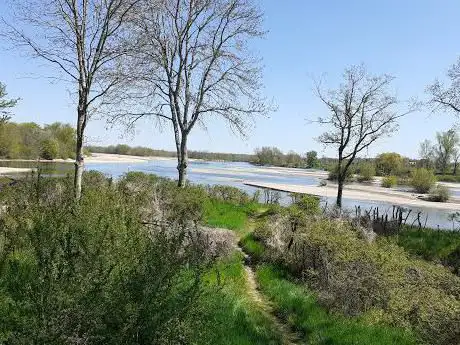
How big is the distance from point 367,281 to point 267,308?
7.85 ft

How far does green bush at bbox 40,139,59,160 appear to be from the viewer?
8004 cm

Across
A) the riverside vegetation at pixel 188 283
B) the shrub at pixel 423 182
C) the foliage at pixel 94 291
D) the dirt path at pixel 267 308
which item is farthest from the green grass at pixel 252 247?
the shrub at pixel 423 182

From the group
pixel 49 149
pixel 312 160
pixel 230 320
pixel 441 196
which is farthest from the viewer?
pixel 312 160

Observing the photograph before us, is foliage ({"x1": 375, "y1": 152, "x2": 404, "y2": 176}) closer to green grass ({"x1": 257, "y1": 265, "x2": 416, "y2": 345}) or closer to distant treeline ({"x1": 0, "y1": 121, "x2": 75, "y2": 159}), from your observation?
distant treeline ({"x1": 0, "y1": 121, "x2": 75, "y2": 159})

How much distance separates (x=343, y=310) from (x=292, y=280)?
2.72 metres

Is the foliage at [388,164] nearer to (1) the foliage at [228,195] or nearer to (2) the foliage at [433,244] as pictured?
(1) the foliage at [228,195]

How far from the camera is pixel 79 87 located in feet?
44.4

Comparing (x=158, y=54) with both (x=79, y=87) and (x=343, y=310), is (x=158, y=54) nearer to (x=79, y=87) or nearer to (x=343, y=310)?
(x=79, y=87)

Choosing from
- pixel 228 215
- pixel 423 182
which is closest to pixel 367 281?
pixel 228 215

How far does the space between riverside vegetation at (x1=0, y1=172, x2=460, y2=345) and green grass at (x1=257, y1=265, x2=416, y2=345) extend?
29 mm

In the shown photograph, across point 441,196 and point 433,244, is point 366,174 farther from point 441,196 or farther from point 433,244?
point 433,244

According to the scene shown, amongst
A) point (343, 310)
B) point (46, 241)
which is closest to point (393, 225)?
point (343, 310)

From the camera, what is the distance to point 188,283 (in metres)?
6.25

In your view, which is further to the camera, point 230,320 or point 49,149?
point 49,149
